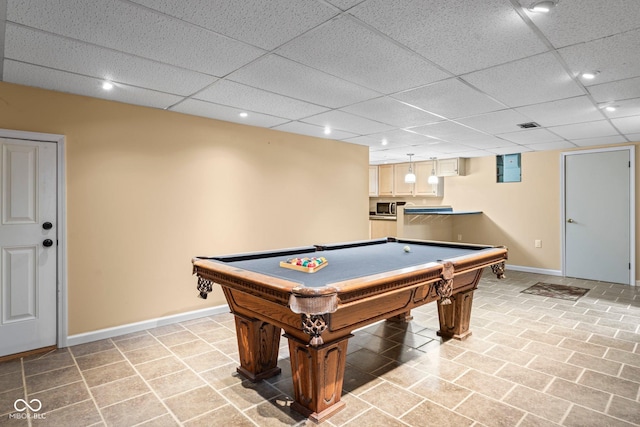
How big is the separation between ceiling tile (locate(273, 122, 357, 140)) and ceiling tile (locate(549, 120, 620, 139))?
2721 millimetres

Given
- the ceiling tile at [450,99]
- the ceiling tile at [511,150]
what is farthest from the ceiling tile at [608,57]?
the ceiling tile at [511,150]

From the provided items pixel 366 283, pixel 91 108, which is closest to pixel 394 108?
pixel 366 283

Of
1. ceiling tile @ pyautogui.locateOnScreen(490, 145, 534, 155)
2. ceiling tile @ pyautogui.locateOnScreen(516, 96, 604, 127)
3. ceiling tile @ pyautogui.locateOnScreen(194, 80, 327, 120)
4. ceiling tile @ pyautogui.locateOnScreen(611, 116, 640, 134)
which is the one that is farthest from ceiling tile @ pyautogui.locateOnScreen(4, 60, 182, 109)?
ceiling tile @ pyautogui.locateOnScreen(490, 145, 534, 155)

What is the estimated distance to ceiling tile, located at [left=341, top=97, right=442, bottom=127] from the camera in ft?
11.4

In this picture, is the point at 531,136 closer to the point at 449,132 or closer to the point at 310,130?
the point at 449,132

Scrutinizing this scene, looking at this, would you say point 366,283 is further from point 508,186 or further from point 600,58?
point 508,186

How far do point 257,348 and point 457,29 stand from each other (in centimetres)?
245

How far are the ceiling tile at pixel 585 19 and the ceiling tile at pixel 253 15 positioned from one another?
107cm

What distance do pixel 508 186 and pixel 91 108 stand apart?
6.84 m

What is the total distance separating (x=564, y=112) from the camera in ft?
12.2

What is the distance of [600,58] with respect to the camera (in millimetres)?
2381

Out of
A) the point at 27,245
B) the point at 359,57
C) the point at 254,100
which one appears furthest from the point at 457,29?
the point at 27,245

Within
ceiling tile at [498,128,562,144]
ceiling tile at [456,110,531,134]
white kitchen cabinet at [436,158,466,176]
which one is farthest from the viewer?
white kitchen cabinet at [436,158,466,176]

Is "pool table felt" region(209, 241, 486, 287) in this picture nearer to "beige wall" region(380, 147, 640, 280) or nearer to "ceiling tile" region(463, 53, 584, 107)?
"ceiling tile" region(463, 53, 584, 107)
